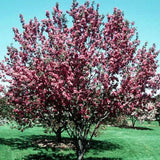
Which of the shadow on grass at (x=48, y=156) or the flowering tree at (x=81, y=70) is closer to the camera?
the flowering tree at (x=81, y=70)

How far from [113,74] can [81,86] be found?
5.05 feet

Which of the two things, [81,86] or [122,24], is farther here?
[122,24]

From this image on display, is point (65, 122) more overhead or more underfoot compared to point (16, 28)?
more underfoot

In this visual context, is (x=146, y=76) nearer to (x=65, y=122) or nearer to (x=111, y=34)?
(x=111, y=34)

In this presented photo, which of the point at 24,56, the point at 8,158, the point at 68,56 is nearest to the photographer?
the point at 68,56

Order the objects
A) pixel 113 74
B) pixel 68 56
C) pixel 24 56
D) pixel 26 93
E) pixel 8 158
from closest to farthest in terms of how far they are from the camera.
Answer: pixel 68 56, pixel 113 74, pixel 26 93, pixel 24 56, pixel 8 158

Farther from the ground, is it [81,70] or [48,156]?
[81,70]

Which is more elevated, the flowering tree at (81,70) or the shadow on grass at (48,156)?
the flowering tree at (81,70)

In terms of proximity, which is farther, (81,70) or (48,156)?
(48,156)

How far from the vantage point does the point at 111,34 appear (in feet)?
32.5

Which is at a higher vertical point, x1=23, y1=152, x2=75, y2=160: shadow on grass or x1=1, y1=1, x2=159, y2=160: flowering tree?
x1=1, y1=1, x2=159, y2=160: flowering tree

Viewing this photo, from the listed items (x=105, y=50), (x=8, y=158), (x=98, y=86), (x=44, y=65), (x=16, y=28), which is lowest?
(x=8, y=158)

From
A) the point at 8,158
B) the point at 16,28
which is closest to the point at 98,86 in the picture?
the point at 16,28

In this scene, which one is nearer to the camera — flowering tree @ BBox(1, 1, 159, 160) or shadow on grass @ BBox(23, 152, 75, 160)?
flowering tree @ BBox(1, 1, 159, 160)
